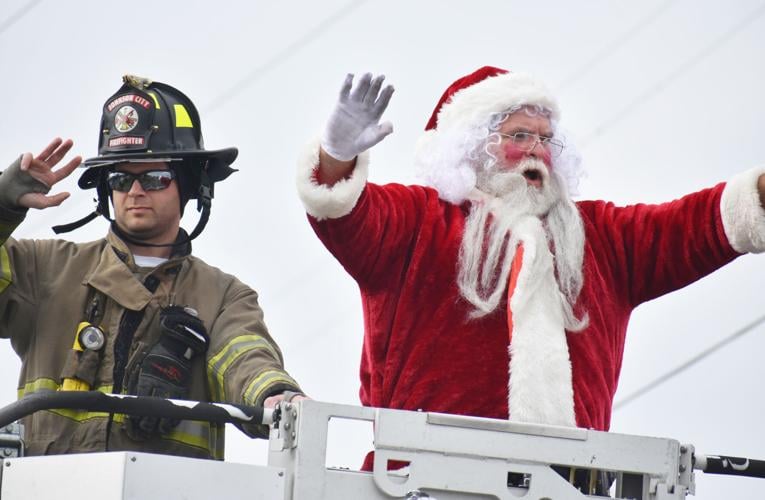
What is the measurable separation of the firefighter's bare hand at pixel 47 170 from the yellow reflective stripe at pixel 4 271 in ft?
0.63

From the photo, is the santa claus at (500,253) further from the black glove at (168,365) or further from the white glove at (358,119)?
the black glove at (168,365)

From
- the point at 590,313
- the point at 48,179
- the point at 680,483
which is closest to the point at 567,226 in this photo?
the point at 590,313

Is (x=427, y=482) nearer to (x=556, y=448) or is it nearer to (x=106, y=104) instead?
(x=556, y=448)

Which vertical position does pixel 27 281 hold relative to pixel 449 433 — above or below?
above

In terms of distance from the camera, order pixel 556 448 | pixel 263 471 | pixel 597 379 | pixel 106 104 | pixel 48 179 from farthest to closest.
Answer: pixel 106 104 < pixel 597 379 < pixel 48 179 < pixel 556 448 < pixel 263 471

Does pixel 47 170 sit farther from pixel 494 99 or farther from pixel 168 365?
pixel 494 99

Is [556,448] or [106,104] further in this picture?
[106,104]

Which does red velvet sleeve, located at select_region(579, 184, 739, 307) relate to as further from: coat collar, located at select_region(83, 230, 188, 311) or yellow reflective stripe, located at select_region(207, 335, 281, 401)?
coat collar, located at select_region(83, 230, 188, 311)

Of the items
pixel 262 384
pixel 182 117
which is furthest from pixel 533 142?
pixel 262 384

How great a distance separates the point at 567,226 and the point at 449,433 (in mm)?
1300

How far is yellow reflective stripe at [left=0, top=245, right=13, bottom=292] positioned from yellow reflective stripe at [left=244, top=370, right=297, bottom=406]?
642 mm

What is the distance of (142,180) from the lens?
11.8 feet

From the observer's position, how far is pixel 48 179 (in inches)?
128

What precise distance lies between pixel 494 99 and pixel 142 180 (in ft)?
3.38
